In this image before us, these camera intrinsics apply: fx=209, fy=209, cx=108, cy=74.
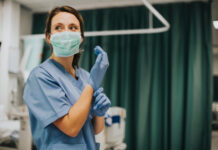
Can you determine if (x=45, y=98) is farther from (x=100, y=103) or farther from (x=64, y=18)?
(x=64, y=18)

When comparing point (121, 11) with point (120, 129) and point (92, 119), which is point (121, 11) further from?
point (92, 119)

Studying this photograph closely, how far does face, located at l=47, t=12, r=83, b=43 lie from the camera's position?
0.94 metres

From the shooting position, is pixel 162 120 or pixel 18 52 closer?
pixel 162 120

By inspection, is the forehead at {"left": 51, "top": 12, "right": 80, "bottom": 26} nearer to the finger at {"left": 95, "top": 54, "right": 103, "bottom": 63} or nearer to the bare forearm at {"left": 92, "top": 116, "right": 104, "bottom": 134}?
the finger at {"left": 95, "top": 54, "right": 103, "bottom": 63}

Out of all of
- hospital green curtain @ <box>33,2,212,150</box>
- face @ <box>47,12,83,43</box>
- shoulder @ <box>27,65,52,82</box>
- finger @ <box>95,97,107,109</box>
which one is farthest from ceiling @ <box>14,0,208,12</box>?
finger @ <box>95,97,107,109</box>

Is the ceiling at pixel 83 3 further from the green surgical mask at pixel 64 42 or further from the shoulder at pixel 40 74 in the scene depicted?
the shoulder at pixel 40 74

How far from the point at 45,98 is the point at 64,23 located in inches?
13.7

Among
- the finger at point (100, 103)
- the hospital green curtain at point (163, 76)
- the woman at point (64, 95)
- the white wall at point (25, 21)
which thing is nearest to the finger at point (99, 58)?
the woman at point (64, 95)

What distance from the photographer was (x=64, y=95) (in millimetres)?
870

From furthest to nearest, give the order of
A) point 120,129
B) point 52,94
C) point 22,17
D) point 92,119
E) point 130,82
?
1. point 22,17
2. point 130,82
3. point 120,129
4. point 92,119
5. point 52,94

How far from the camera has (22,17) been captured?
3.51m

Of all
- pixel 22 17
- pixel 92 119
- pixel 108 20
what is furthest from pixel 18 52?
pixel 92 119

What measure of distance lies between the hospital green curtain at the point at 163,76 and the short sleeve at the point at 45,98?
91.0 inches

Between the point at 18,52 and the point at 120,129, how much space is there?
2072mm
